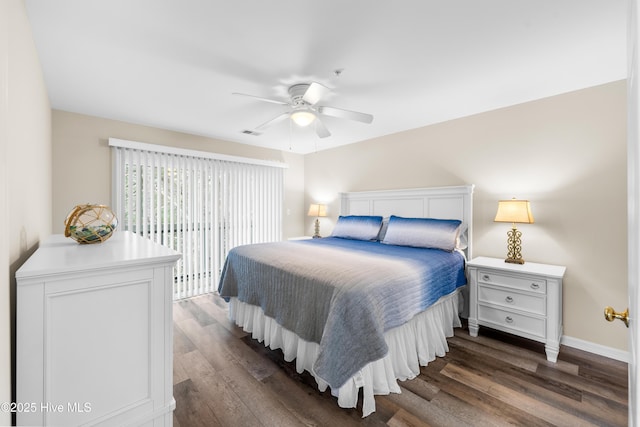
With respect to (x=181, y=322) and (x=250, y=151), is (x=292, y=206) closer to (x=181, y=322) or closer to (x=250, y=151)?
(x=250, y=151)

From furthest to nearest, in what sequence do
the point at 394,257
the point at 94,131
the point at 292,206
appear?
the point at 292,206 < the point at 94,131 < the point at 394,257

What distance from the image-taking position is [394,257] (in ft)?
8.37

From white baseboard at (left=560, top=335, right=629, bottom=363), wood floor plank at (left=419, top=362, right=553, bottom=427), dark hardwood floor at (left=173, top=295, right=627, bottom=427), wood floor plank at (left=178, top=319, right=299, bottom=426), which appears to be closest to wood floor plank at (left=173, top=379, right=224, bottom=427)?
dark hardwood floor at (left=173, top=295, right=627, bottom=427)

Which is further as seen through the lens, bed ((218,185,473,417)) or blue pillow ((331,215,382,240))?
blue pillow ((331,215,382,240))

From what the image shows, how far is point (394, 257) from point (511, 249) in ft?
4.20

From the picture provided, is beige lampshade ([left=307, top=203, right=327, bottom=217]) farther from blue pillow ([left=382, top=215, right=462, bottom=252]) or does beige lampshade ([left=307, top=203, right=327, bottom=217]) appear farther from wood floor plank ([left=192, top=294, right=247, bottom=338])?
wood floor plank ([left=192, top=294, right=247, bottom=338])

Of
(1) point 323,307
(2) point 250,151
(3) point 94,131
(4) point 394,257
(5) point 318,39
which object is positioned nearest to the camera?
(5) point 318,39

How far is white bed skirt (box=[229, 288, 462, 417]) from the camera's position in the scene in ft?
5.72

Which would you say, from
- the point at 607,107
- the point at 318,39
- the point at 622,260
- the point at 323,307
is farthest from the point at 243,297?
the point at 607,107

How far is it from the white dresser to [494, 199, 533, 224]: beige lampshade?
281 centimetres

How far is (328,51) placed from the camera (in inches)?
75.2

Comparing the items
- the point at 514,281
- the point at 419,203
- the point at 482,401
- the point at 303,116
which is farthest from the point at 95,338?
the point at 419,203

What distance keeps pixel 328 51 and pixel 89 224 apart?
183 cm

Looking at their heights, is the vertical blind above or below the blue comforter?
above
